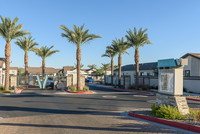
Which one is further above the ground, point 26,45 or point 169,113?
point 26,45

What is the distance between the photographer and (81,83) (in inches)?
1164

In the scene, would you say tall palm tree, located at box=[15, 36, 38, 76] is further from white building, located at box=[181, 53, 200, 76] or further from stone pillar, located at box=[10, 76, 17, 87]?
white building, located at box=[181, 53, 200, 76]

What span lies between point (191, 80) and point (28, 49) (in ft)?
98.5

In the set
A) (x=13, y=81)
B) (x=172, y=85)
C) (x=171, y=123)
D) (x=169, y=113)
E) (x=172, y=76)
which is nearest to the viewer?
(x=171, y=123)

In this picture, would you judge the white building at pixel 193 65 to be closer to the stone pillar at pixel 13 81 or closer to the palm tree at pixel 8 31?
the palm tree at pixel 8 31

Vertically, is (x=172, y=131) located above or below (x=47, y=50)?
below

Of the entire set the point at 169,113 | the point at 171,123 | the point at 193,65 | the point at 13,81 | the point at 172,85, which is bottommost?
the point at 171,123

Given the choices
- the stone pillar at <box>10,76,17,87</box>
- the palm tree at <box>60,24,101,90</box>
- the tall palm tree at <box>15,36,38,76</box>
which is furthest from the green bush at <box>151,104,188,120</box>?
the tall palm tree at <box>15,36,38,76</box>

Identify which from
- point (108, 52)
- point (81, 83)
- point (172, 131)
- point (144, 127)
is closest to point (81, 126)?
point (144, 127)

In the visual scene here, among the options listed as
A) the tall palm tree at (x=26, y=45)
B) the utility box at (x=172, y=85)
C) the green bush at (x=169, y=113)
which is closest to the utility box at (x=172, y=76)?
the utility box at (x=172, y=85)

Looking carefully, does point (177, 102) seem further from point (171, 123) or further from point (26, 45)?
point (26, 45)

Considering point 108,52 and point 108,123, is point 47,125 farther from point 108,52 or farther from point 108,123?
point 108,52

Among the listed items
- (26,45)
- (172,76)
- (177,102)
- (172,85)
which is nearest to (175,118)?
(177,102)

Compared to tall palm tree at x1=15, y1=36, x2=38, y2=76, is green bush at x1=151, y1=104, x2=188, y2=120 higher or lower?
lower
